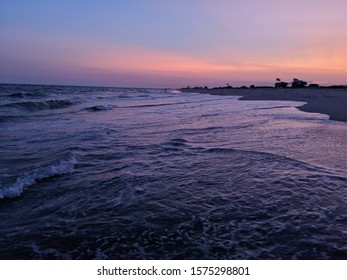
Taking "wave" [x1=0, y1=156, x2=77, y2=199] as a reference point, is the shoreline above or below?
above

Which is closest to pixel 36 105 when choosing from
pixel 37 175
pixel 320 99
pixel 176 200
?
pixel 37 175

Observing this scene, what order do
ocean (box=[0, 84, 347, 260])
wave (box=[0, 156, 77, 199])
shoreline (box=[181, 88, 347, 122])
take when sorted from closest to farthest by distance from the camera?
1. ocean (box=[0, 84, 347, 260])
2. wave (box=[0, 156, 77, 199])
3. shoreline (box=[181, 88, 347, 122])

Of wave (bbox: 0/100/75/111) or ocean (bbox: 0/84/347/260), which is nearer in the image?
ocean (bbox: 0/84/347/260)

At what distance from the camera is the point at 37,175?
22.1 ft

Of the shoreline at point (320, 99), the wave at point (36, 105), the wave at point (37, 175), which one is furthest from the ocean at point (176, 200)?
the wave at point (36, 105)

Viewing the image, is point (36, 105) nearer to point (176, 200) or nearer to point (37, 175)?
point (37, 175)

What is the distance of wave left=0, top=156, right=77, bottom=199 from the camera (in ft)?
19.3

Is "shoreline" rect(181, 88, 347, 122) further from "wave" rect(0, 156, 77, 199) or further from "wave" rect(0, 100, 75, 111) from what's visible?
"wave" rect(0, 100, 75, 111)

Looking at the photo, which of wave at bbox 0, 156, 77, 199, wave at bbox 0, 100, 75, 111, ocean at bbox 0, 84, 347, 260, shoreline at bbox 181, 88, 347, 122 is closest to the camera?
ocean at bbox 0, 84, 347, 260

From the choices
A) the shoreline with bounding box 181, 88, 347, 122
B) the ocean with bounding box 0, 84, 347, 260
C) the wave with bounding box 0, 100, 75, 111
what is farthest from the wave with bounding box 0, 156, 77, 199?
the wave with bounding box 0, 100, 75, 111

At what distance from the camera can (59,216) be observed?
4906mm

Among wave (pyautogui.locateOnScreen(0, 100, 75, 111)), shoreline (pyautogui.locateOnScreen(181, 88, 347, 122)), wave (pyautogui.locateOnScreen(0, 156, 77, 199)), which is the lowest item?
wave (pyautogui.locateOnScreen(0, 156, 77, 199))

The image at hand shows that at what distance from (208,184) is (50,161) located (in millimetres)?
4495

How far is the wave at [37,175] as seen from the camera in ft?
19.3
